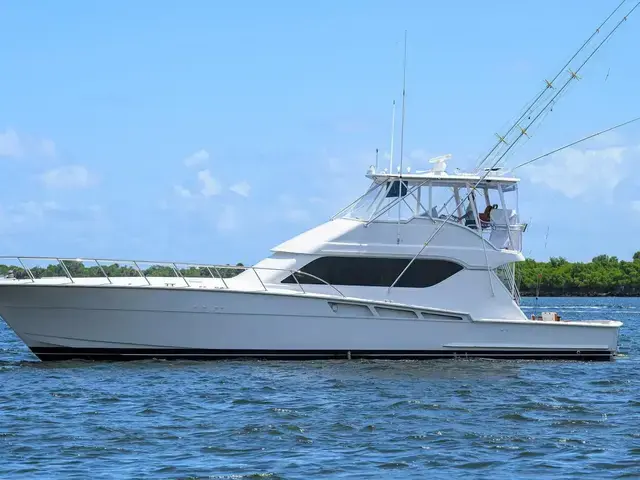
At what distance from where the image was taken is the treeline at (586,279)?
428 feet

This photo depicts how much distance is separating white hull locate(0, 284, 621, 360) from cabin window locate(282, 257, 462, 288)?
0.66m

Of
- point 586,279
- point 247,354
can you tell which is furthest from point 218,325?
point 586,279

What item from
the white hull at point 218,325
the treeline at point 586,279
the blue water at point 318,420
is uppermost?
the treeline at point 586,279

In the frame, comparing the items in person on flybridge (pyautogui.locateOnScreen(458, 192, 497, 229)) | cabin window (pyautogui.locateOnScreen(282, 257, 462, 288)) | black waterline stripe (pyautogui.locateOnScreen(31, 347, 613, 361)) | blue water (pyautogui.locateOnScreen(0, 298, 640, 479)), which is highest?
person on flybridge (pyautogui.locateOnScreen(458, 192, 497, 229))

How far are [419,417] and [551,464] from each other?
10.3 feet

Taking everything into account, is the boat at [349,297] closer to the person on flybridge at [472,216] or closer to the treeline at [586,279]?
the person on flybridge at [472,216]

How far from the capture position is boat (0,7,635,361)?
19922mm

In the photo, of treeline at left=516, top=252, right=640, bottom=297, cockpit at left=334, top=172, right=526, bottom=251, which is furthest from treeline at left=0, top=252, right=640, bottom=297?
cockpit at left=334, top=172, right=526, bottom=251

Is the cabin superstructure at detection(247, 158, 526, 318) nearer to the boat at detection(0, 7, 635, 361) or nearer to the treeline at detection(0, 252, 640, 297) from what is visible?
the boat at detection(0, 7, 635, 361)

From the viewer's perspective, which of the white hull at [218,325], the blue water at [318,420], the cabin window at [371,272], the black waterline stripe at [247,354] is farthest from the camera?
the cabin window at [371,272]

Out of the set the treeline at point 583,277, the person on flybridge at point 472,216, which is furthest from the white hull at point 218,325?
the treeline at point 583,277

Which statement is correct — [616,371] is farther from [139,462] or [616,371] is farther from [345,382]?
[139,462]

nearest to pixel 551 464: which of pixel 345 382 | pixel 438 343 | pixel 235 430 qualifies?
pixel 235 430

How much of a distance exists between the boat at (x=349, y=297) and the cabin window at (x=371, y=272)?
0.07 feet
